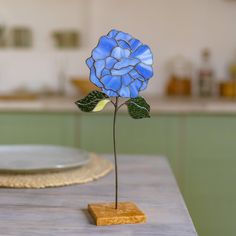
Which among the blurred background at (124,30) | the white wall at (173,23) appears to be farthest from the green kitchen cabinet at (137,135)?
the white wall at (173,23)

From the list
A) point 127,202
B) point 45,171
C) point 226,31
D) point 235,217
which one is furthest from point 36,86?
point 127,202

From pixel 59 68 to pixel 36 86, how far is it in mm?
181

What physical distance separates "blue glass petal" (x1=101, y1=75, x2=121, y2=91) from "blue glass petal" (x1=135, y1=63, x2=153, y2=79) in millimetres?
47

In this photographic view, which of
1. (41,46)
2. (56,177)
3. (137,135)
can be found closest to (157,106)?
(137,135)

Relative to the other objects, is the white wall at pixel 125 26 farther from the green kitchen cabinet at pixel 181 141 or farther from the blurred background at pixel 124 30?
the green kitchen cabinet at pixel 181 141

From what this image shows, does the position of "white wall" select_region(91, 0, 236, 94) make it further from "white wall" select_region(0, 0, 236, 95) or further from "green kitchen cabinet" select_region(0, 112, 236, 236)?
"green kitchen cabinet" select_region(0, 112, 236, 236)

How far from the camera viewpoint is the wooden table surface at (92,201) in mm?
1038

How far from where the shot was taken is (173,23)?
3246 mm

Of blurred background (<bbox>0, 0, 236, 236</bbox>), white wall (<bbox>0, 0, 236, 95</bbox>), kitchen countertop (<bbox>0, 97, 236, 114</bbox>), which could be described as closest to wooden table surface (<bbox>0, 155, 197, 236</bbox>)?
kitchen countertop (<bbox>0, 97, 236, 114</bbox>)

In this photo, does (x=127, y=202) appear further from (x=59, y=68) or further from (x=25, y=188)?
(x=59, y=68)

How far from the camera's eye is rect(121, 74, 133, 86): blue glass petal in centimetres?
110

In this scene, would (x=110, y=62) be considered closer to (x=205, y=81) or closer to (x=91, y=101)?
(x=91, y=101)

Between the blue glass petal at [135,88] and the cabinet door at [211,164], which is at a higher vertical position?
the blue glass petal at [135,88]

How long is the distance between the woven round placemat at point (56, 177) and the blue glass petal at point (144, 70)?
0.43 metres
